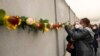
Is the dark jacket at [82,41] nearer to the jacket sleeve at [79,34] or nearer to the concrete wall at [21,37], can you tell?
the jacket sleeve at [79,34]

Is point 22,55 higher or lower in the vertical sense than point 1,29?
lower

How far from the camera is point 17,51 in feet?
5.92

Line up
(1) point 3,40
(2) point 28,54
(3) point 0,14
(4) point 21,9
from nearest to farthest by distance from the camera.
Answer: (3) point 0,14 < (1) point 3,40 < (4) point 21,9 < (2) point 28,54

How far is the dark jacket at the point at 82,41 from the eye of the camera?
3.74 m

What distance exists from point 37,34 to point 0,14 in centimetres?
106

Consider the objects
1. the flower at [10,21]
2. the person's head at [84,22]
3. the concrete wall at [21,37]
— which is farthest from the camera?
the person's head at [84,22]

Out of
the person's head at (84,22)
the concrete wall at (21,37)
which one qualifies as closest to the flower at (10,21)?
the concrete wall at (21,37)

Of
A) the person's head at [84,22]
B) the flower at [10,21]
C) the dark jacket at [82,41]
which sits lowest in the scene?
the dark jacket at [82,41]

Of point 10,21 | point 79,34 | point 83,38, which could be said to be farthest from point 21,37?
point 83,38

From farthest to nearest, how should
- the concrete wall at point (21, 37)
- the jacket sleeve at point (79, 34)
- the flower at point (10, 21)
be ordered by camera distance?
1. the jacket sleeve at point (79, 34)
2. the concrete wall at point (21, 37)
3. the flower at point (10, 21)

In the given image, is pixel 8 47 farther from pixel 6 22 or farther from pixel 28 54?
pixel 28 54

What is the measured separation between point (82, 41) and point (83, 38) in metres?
0.06

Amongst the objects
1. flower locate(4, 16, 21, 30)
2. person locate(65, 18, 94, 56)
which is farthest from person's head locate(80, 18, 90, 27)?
flower locate(4, 16, 21, 30)

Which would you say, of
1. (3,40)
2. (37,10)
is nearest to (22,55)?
(3,40)
